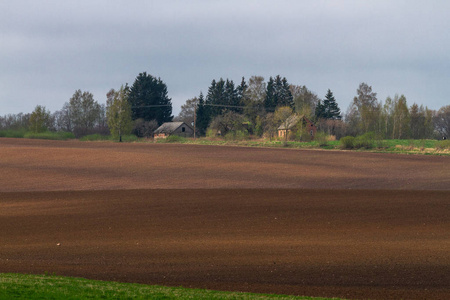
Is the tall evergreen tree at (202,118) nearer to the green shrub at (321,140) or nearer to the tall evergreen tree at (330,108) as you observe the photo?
the tall evergreen tree at (330,108)

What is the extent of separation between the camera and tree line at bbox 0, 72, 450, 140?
82688mm

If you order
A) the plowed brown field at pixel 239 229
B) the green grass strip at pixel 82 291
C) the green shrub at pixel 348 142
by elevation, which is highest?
the green shrub at pixel 348 142

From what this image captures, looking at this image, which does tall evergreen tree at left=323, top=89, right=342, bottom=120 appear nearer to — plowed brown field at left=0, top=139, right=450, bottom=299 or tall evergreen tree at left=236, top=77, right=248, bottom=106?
tall evergreen tree at left=236, top=77, right=248, bottom=106

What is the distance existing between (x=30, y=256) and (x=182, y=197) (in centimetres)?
951

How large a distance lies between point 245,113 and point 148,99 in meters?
19.6

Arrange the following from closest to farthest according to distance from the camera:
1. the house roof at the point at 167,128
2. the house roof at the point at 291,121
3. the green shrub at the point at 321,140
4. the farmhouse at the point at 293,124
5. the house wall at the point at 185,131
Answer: the green shrub at the point at 321,140 < the farmhouse at the point at 293,124 < the house roof at the point at 291,121 < the house roof at the point at 167,128 < the house wall at the point at 185,131

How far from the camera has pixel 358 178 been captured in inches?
1105

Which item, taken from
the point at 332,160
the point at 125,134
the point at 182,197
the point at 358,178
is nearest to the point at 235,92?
the point at 125,134

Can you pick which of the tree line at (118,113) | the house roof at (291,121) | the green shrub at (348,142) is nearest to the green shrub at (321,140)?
the green shrub at (348,142)

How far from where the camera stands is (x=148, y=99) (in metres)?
101

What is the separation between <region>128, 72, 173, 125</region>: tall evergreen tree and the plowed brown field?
7072cm

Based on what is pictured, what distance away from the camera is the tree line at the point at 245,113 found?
8269 centimetres

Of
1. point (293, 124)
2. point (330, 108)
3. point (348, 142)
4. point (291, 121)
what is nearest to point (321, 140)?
point (348, 142)

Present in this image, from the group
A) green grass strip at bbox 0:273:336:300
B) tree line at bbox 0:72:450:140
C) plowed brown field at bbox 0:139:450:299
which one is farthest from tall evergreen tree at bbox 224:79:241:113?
green grass strip at bbox 0:273:336:300
